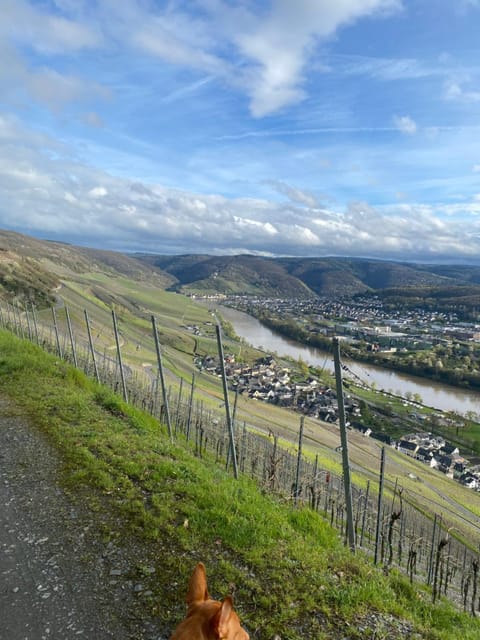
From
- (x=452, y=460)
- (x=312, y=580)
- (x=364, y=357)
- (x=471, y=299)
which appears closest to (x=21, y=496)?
(x=312, y=580)

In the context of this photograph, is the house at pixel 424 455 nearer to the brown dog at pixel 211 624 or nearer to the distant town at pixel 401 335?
the distant town at pixel 401 335

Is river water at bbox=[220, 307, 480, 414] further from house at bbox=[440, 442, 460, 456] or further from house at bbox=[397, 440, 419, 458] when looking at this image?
house at bbox=[440, 442, 460, 456]

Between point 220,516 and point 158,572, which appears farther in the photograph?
point 220,516

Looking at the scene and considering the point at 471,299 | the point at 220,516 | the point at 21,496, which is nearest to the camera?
the point at 220,516

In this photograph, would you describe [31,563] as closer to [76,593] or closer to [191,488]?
[76,593]

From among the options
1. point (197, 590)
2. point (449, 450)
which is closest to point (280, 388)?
point (449, 450)

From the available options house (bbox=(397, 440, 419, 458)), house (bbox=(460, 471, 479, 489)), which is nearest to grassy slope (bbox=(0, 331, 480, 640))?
house (bbox=(460, 471, 479, 489))

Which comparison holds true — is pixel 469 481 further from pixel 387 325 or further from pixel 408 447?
pixel 387 325
